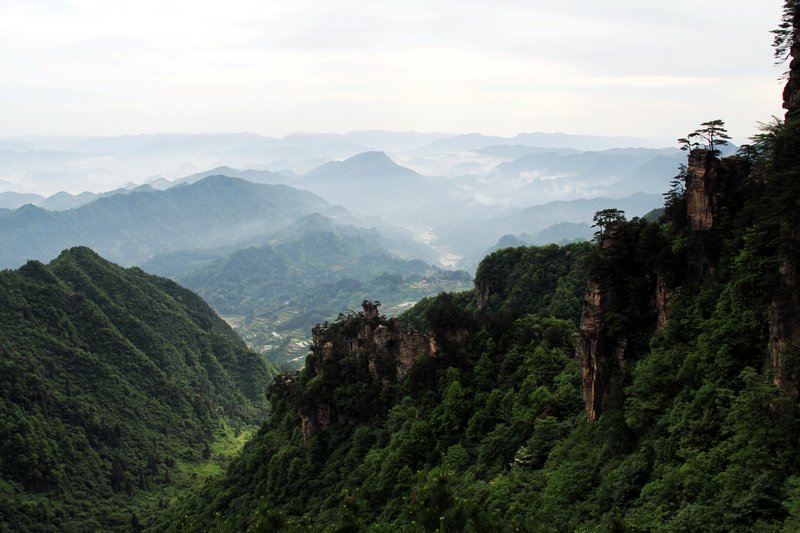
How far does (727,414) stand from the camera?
2912 centimetres

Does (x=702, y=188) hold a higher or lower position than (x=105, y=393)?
higher

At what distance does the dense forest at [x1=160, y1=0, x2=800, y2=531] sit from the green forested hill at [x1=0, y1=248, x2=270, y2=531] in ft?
98.8

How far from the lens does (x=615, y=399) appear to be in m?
36.8

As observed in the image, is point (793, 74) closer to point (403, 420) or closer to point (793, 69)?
point (793, 69)

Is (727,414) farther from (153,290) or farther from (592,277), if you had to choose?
(153,290)

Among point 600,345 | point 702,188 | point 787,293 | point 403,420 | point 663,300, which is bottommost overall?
point 403,420

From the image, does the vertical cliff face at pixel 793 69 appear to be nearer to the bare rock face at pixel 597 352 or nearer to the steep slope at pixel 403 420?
the bare rock face at pixel 597 352

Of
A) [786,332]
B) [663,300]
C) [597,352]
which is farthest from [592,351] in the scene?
[786,332]

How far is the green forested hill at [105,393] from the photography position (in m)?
82.1

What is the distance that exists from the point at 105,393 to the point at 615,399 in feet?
284

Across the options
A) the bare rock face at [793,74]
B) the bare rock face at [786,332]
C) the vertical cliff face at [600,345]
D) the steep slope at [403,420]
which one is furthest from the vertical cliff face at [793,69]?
the steep slope at [403,420]

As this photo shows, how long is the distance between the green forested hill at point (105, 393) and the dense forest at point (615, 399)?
30.1 meters

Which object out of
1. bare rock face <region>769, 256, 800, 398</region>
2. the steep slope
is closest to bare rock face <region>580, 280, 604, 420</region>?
the steep slope

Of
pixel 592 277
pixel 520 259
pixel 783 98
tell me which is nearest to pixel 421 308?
pixel 520 259
